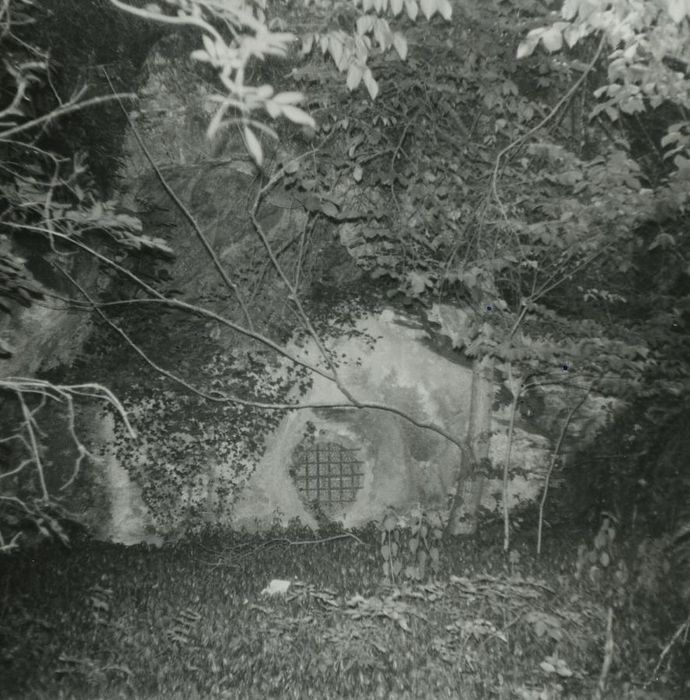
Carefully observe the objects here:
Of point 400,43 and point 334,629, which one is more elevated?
point 400,43

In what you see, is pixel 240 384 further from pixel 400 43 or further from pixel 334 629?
pixel 400 43

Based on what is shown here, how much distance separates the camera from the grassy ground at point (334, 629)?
12.0 feet

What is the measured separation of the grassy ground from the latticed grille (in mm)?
1071

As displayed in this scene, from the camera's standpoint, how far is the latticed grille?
6.64 metres

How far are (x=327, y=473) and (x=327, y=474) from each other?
0.02 m

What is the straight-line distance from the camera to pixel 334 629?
13.7 feet

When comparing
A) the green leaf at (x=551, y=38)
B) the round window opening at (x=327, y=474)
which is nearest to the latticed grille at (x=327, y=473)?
the round window opening at (x=327, y=474)

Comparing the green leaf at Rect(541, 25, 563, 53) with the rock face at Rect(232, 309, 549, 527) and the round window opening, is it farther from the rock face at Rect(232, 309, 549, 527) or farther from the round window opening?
the round window opening

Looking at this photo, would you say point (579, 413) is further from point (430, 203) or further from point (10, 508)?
point (10, 508)

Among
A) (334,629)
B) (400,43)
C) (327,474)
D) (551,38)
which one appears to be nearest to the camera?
(400,43)

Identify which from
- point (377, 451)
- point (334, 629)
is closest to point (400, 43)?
point (334, 629)

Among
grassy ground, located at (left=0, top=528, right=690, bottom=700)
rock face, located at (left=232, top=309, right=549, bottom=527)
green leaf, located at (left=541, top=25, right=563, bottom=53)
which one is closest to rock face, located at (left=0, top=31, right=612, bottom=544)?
rock face, located at (left=232, top=309, right=549, bottom=527)

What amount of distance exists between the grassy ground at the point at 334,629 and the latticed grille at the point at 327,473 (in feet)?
3.51

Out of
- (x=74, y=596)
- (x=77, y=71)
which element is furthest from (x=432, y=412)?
(x=77, y=71)
